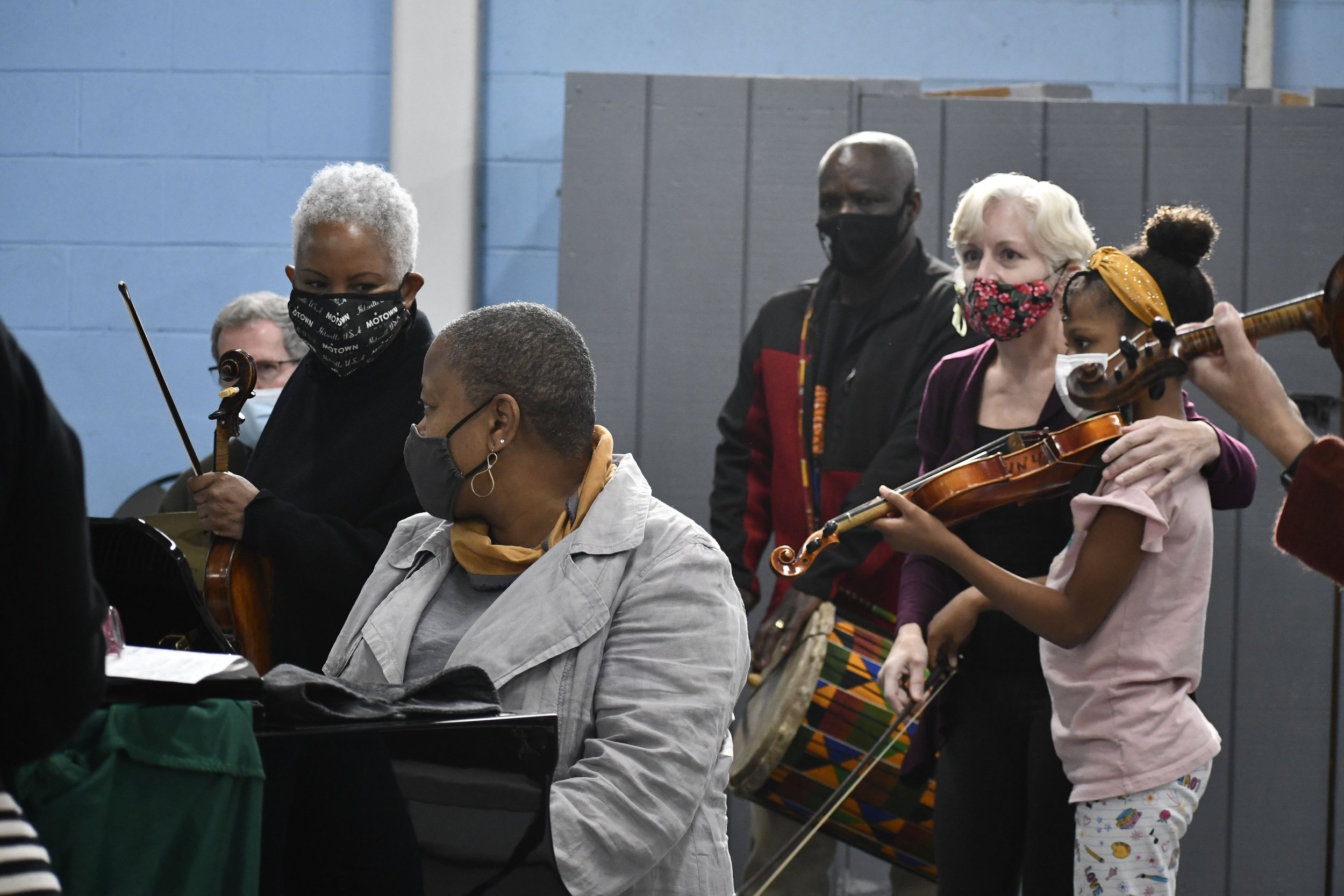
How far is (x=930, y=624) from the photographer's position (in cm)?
236

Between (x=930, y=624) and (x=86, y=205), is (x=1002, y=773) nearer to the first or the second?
(x=930, y=624)

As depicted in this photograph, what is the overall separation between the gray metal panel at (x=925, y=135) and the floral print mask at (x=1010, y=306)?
1.01 m

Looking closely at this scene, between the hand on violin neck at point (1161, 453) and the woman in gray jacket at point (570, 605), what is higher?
the hand on violin neck at point (1161, 453)

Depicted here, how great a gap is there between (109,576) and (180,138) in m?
2.61

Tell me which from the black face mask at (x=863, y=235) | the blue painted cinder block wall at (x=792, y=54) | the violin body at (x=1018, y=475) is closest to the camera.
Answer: the violin body at (x=1018, y=475)

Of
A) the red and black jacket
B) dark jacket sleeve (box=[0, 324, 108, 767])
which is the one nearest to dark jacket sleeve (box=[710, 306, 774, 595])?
the red and black jacket

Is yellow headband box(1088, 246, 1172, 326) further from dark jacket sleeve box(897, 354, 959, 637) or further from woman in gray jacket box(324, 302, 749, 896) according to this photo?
woman in gray jacket box(324, 302, 749, 896)

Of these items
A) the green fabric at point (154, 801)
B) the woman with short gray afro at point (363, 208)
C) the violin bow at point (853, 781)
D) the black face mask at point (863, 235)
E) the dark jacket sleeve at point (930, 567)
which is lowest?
the violin bow at point (853, 781)

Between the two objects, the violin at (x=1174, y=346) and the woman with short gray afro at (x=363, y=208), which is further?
the woman with short gray afro at (x=363, y=208)

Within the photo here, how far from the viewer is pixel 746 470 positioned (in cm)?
322

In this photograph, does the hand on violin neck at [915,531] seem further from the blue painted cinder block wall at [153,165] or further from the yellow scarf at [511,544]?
the blue painted cinder block wall at [153,165]

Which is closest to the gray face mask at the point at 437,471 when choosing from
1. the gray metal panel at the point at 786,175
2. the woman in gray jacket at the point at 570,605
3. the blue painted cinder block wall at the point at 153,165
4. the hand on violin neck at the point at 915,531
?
the woman in gray jacket at the point at 570,605

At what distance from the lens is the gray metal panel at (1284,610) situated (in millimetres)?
3381

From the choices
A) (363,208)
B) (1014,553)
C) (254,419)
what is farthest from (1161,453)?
(254,419)
